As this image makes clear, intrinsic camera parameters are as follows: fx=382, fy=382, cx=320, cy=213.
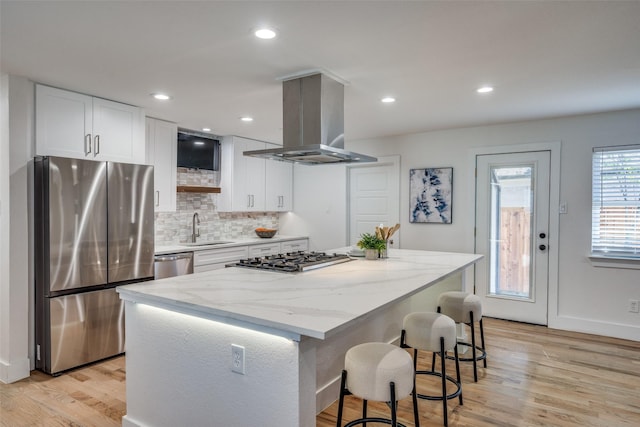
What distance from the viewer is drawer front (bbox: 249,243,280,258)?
5.06 m

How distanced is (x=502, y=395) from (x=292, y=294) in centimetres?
184

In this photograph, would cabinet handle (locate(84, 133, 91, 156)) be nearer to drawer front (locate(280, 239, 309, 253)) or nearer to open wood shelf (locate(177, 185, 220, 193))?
open wood shelf (locate(177, 185, 220, 193))

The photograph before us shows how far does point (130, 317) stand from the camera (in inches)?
85.4

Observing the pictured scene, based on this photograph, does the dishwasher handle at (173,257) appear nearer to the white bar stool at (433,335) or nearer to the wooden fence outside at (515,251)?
the white bar stool at (433,335)

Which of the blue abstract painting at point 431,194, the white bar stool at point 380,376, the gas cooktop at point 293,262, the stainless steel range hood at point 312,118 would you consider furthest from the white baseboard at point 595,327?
the white bar stool at point 380,376

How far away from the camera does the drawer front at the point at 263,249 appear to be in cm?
506

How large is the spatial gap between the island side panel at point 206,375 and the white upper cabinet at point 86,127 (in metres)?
1.82

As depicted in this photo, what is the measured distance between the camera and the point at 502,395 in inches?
106

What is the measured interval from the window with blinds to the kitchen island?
2584 millimetres

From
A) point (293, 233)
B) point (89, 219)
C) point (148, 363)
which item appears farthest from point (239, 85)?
point (293, 233)

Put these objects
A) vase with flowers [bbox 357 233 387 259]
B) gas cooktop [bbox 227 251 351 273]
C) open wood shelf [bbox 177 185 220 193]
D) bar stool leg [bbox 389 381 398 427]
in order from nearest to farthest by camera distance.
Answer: bar stool leg [bbox 389 381 398 427], gas cooktop [bbox 227 251 351 273], vase with flowers [bbox 357 233 387 259], open wood shelf [bbox 177 185 220 193]

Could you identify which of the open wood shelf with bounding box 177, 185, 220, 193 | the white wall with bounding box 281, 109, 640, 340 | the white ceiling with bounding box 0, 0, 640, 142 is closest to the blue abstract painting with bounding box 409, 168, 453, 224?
the white wall with bounding box 281, 109, 640, 340

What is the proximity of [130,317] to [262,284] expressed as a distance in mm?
773

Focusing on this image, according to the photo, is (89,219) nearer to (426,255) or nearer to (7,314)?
(7,314)
